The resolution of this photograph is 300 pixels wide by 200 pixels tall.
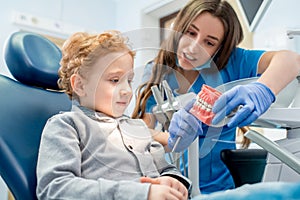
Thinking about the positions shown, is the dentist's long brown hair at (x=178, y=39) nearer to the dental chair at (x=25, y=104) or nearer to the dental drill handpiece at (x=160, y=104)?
the dental drill handpiece at (x=160, y=104)

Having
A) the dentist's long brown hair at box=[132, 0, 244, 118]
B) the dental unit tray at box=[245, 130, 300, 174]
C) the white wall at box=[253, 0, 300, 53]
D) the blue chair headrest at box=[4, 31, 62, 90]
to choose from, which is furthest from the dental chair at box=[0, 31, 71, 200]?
the white wall at box=[253, 0, 300, 53]

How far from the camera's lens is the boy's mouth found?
0.79 m

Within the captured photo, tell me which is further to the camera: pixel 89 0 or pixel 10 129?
pixel 89 0

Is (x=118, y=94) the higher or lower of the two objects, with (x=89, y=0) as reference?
lower

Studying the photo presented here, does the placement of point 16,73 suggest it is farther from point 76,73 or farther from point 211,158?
point 211,158

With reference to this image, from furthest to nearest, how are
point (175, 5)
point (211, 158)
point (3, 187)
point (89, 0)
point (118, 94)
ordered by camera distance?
point (89, 0) → point (175, 5) → point (3, 187) → point (211, 158) → point (118, 94)

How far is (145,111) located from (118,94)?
0.13 meters

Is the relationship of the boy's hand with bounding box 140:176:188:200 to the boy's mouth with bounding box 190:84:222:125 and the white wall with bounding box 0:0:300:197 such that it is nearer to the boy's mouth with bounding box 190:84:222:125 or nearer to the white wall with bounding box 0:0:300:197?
the boy's mouth with bounding box 190:84:222:125

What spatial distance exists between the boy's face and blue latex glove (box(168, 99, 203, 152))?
142mm

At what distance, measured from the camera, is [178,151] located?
0.94 meters

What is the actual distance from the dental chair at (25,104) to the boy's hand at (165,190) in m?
0.33

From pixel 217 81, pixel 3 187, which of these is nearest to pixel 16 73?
pixel 217 81

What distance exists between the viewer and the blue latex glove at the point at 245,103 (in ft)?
2.53

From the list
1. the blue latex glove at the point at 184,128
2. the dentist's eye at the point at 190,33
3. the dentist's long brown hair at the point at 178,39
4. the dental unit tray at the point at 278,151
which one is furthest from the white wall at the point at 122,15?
the dental unit tray at the point at 278,151
